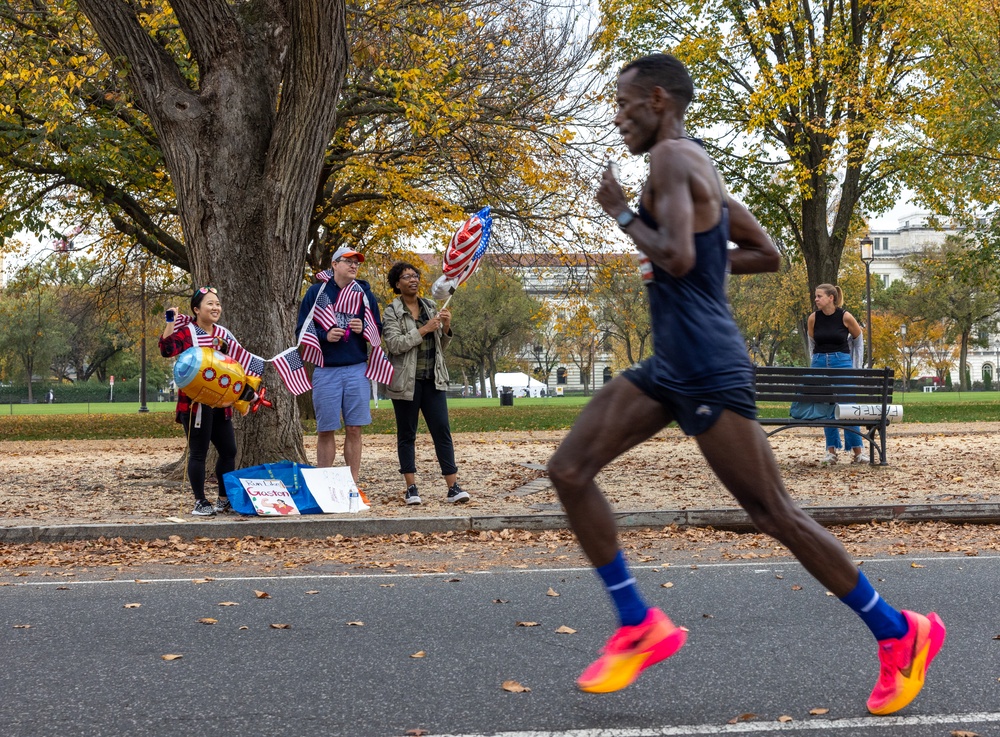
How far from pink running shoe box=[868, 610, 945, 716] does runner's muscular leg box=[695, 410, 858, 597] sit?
0.80ft

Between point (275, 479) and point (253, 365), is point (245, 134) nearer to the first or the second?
point (253, 365)

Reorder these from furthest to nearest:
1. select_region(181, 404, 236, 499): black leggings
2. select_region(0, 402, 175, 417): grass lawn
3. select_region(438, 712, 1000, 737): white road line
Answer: select_region(0, 402, 175, 417): grass lawn, select_region(181, 404, 236, 499): black leggings, select_region(438, 712, 1000, 737): white road line

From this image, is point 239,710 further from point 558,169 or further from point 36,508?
point 558,169

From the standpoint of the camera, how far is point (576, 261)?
64.6ft

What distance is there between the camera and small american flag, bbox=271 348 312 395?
9203 millimetres

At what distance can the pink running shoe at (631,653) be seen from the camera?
3.49 meters

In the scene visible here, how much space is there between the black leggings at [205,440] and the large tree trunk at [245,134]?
4.25 ft

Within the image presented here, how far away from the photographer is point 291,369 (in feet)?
30.4

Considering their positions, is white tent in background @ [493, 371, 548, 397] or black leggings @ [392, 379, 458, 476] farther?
white tent in background @ [493, 371, 548, 397]

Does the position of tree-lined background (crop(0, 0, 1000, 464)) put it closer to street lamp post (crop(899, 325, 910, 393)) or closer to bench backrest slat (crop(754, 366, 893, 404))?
bench backrest slat (crop(754, 366, 893, 404))

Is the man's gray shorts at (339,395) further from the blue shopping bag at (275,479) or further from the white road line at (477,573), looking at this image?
the white road line at (477,573)

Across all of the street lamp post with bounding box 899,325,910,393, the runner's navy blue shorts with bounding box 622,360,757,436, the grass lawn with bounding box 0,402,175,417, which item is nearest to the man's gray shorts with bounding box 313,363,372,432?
the runner's navy blue shorts with bounding box 622,360,757,436

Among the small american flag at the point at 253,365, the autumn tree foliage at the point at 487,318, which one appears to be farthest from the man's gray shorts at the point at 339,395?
the autumn tree foliage at the point at 487,318

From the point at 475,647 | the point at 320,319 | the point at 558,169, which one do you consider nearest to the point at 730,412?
the point at 475,647
